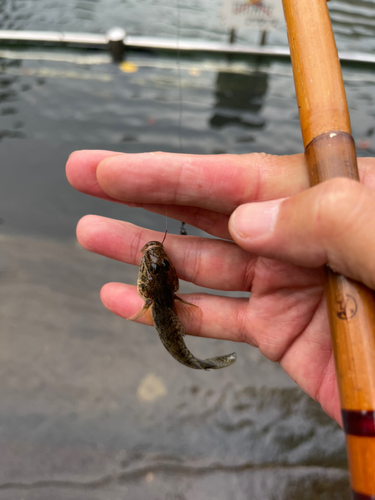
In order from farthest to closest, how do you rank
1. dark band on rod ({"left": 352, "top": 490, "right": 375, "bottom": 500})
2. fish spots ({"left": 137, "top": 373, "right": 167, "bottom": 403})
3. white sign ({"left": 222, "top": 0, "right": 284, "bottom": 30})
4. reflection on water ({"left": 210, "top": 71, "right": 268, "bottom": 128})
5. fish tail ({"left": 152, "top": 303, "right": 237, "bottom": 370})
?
1. reflection on water ({"left": 210, "top": 71, "right": 268, "bottom": 128})
2. white sign ({"left": 222, "top": 0, "right": 284, "bottom": 30})
3. fish spots ({"left": 137, "top": 373, "right": 167, "bottom": 403})
4. fish tail ({"left": 152, "top": 303, "right": 237, "bottom": 370})
5. dark band on rod ({"left": 352, "top": 490, "right": 375, "bottom": 500})

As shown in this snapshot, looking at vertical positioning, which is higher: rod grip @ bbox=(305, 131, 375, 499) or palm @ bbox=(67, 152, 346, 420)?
palm @ bbox=(67, 152, 346, 420)

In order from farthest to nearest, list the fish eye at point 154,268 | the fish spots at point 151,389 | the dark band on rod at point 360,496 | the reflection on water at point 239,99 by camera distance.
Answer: the reflection on water at point 239,99, the fish spots at point 151,389, the fish eye at point 154,268, the dark band on rod at point 360,496

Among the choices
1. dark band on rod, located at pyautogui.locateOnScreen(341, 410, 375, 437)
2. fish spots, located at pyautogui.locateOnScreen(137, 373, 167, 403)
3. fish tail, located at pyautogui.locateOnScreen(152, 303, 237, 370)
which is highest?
fish tail, located at pyautogui.locateOnScreen(152, 303, 237, 370)

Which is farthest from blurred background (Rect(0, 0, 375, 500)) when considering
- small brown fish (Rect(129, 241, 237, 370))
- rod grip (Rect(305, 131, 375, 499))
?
rod grip (Rect(305, 131, 375, 499))

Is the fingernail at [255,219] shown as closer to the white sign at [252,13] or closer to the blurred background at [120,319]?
the blurred background at [120,319]

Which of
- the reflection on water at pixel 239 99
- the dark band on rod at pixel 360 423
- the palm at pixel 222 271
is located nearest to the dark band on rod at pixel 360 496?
the dark band on rod at pixel 360 423

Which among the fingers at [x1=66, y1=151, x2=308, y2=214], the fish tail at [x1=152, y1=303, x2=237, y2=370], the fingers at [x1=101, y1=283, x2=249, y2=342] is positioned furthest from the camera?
the fingers at [x1=101, y1=283, x2=249, y2=342]

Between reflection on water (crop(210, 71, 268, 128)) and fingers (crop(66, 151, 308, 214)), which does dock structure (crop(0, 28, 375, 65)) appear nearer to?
reflection on water (crop(210, 71, 268, 128))
